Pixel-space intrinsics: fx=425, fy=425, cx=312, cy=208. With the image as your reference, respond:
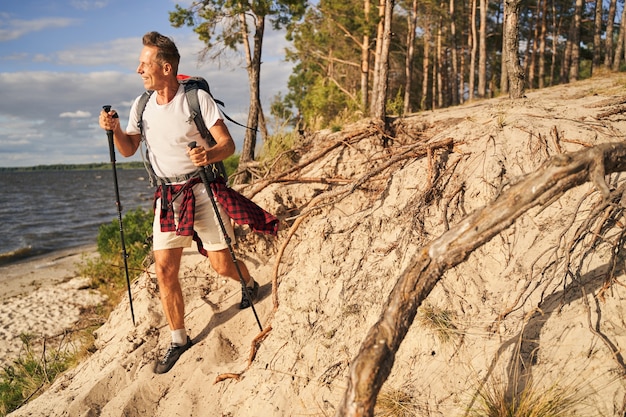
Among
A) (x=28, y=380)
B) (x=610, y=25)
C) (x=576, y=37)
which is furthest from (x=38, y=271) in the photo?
(x=610, y=25)

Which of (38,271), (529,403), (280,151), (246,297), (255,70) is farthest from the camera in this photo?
Answer: (38,271)

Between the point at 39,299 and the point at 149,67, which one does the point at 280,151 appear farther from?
the point at 39,299

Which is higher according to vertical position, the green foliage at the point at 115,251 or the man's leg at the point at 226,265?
the man's leg at the point at 226,265

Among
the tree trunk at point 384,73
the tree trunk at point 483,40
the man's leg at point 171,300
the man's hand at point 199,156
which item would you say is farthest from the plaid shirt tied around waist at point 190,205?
the tree trunk at point 483,40

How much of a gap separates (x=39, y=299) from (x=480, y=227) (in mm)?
11007

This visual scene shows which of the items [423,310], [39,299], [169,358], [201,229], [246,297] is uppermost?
[201,229]

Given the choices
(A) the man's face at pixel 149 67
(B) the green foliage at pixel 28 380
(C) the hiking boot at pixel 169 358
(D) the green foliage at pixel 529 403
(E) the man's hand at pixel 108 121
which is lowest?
(B) the green foliage at pixel 28 380

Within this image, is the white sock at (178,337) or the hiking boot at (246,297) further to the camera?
the hiking boot at (246,297)

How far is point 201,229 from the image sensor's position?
13.5ft

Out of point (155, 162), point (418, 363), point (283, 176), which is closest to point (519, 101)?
point (283, 176)

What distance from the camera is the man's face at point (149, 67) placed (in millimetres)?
3750

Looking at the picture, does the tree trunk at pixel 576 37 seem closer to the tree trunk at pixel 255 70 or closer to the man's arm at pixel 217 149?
the tree trunk at pixel 255 70

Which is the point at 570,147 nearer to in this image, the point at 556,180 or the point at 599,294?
the point at 599,294

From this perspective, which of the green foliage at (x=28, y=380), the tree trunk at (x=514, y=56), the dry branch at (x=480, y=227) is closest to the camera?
the dry branch at (x=480, y=227)
